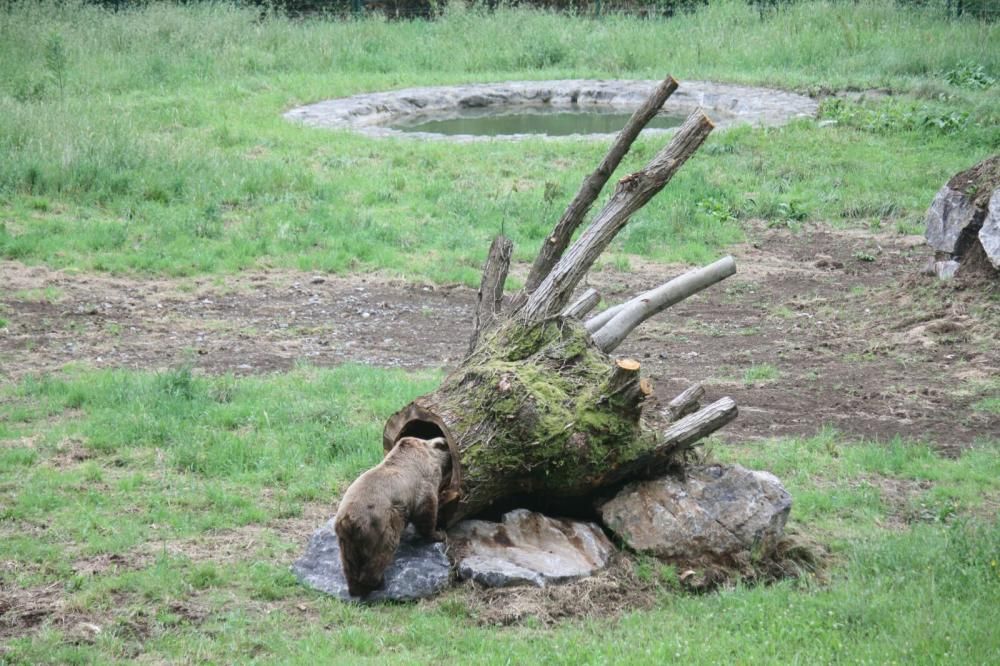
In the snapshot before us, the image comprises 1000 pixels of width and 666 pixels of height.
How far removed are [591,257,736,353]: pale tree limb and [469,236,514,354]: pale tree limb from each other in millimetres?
659

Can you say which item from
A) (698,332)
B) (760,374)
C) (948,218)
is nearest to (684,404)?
(760,374)

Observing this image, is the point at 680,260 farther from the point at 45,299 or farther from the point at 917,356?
the point at 45,299

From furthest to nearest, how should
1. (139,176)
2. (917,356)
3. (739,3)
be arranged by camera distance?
(739,3) → (139,176) → (917,356)

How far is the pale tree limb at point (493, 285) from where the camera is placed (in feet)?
23.1

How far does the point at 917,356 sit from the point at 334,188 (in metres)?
7.66

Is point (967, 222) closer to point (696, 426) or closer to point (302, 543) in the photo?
point (696, 426)

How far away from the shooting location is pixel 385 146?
55.2ft

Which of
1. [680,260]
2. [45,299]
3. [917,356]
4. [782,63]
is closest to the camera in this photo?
[917,356]

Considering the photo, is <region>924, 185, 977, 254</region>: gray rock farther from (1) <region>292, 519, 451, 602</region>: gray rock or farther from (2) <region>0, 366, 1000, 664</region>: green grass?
(1) <region>292, 519, 451, 602</region>: gray rock

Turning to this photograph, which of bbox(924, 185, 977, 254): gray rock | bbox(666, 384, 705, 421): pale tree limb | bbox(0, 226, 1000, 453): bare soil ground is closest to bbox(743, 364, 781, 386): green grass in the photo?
bbox(0, 226, 1000, 453): bare soil ground

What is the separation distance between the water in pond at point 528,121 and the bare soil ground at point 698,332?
8.13m

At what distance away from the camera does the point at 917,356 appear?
31.3ft

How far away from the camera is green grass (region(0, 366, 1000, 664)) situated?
16.4 ft

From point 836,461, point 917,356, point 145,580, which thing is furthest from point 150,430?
point 917,356
